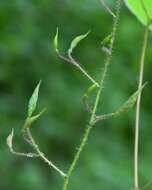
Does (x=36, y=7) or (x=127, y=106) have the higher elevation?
→ (x=127, y=106)

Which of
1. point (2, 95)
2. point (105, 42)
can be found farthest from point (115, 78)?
point (105, 42)

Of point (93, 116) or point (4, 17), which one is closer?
point (93, 116)

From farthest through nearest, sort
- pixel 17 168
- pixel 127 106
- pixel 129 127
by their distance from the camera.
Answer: pixel 129 127 → pixel 17 168 → pixel 127 106

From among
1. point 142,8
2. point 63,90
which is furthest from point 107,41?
point 63,90

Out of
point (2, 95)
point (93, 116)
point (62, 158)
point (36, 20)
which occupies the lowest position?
point (62, 158)

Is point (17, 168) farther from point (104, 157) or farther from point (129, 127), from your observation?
point (129, 127)

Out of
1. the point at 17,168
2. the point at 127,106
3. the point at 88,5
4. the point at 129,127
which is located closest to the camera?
the point at 127,106

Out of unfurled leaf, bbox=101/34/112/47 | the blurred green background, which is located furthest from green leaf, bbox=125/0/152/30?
the blurred green background

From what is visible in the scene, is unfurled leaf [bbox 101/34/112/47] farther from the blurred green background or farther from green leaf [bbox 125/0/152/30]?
the blurred green background
